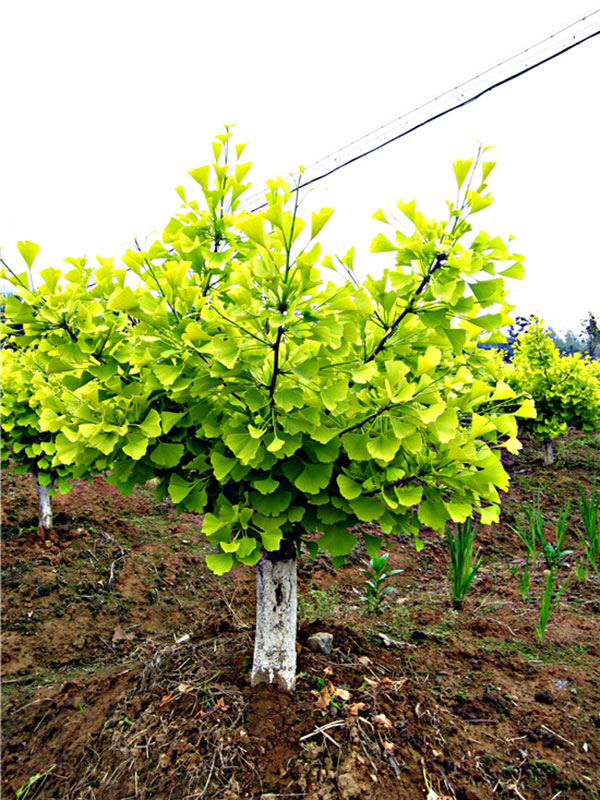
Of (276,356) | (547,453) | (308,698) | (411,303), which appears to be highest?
(411,303)

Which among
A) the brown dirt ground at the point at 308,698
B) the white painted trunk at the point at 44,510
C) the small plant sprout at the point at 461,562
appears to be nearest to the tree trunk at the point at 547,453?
the brown dirt ground at the point at 308,698

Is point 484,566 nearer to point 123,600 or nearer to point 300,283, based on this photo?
point 123,600

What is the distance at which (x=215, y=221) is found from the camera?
2.02 m

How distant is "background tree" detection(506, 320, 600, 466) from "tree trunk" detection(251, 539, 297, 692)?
268 inches

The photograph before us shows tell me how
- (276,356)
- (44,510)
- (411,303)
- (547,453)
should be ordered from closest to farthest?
(276,356)
(411,303)
(44,510)
(547,453)

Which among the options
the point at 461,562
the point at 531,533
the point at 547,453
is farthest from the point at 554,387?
the point at 461,562

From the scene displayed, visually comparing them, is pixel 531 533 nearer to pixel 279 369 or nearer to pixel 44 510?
pixel 279 369

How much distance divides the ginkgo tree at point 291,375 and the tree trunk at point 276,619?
0.38 m

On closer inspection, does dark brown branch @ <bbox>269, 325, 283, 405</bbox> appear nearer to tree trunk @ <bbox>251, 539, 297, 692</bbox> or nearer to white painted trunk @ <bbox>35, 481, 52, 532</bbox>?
tree trunk @ <bbox>251, 539, 297, 692</bbox>

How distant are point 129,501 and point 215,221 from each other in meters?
5.97

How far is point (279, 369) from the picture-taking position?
1.57 m

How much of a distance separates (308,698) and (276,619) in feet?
1.38

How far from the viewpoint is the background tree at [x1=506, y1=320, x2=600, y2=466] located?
8.41 metres

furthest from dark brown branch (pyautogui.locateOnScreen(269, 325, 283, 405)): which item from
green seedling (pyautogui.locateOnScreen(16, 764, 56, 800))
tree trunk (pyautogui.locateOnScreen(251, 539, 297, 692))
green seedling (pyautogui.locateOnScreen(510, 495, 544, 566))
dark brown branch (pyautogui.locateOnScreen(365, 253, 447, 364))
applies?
green seedling (pyautogui.locateOnScreen(510, 495, 544, 566))
